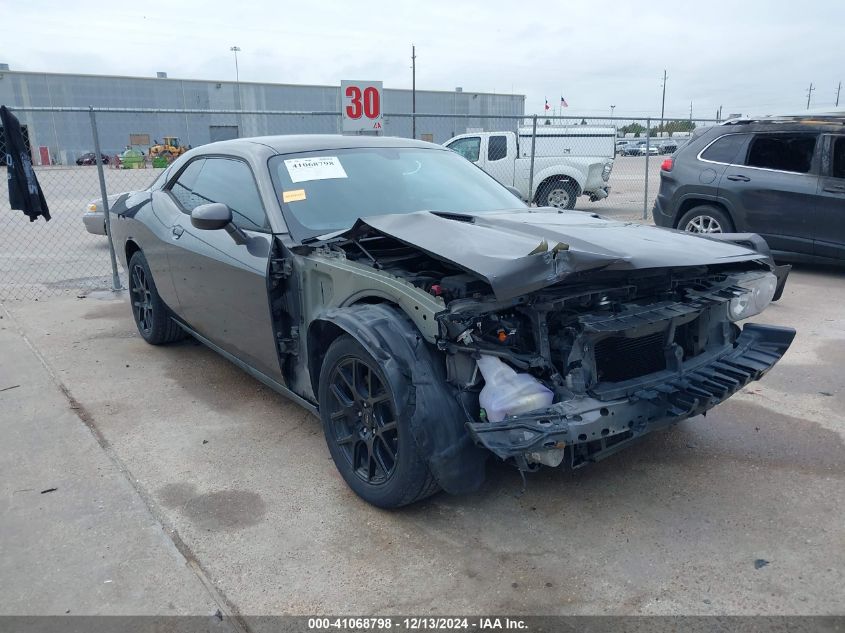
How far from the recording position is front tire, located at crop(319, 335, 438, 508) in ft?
9.20

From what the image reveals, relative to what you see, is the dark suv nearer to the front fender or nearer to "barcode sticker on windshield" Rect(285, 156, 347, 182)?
"barcode sticker on windshield" Rect(285, 156, 347, 182)

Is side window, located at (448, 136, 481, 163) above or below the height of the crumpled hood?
above

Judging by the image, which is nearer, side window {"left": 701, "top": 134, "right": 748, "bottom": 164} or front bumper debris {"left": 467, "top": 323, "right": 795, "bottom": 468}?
front bumper debris {"left": 467, "top": 323, "right": 795, "bottom": 468}

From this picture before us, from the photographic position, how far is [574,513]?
3.03 metres

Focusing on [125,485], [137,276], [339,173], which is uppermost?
[339,173]

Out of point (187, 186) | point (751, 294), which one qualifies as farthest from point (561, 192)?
point (751, 294)

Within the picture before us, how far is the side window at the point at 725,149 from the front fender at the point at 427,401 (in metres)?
6.52

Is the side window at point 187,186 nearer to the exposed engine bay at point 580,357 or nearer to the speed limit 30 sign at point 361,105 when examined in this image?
the exposed engine bay at point 580,357

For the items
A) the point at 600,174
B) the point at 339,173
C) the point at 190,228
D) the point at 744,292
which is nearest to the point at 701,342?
the point at 744,292

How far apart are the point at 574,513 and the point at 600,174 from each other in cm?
1192

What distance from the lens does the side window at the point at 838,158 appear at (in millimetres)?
7047

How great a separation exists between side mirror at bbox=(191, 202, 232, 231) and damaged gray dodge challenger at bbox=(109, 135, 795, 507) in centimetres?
1

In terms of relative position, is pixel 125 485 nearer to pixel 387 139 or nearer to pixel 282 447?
pixel 282 447

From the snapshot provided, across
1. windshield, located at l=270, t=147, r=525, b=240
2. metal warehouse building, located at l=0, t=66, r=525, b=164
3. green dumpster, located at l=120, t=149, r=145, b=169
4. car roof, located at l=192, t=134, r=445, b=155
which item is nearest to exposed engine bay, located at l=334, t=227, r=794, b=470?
windshield, located at l=270, t=147, r=525, b=240
